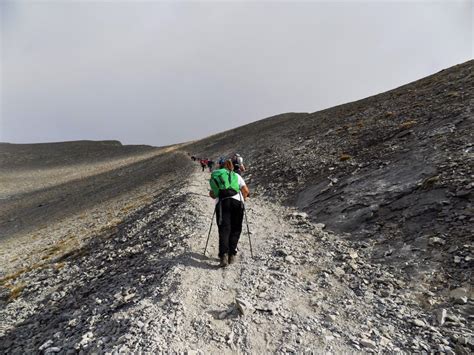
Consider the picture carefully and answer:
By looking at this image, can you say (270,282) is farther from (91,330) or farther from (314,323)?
(91,330)

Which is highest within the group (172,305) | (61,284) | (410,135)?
(410,135)

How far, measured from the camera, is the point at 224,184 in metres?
9.62

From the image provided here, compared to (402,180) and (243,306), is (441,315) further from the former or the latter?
(402,180)

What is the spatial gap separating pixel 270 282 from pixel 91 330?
14.1 ft

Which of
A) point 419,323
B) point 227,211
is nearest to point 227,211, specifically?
point 227,211

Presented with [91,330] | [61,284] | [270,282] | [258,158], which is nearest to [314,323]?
[270,282]

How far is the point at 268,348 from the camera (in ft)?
20.4

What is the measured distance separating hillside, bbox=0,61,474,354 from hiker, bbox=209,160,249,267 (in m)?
0.58

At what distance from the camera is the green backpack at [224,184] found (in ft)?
31.5

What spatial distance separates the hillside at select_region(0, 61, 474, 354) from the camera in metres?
6.64

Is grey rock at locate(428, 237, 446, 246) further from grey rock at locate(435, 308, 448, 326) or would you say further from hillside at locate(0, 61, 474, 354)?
grey rock at locate(435, 308, 448, 326)

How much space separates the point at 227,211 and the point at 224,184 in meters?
0.77

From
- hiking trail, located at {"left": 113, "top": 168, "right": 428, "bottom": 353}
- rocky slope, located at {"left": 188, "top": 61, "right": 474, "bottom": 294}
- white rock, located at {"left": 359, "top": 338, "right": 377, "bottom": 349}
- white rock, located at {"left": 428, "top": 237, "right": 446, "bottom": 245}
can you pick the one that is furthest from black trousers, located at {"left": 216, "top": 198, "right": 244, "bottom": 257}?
white rock, located at {"left": 428, "top": 237, "right": 446, "bottom": 245}

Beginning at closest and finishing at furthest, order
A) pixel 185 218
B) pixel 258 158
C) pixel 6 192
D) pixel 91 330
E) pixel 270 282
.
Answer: pixel 91 330 < pixel 270 282 < pixel 185 218 < pixel 258 158 < pixel 6 192
